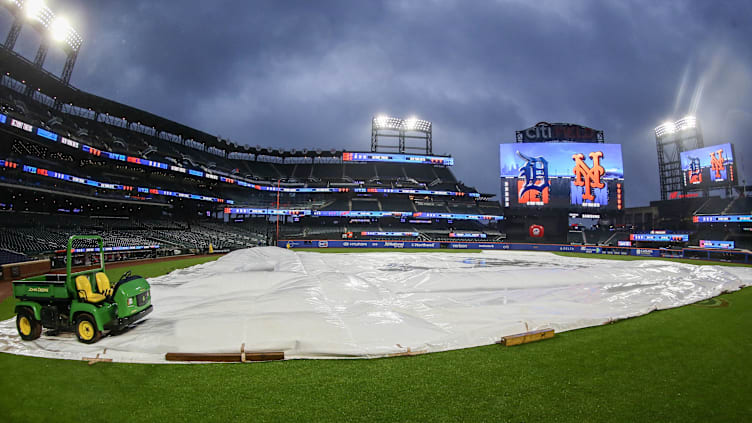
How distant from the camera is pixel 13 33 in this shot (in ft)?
91.0

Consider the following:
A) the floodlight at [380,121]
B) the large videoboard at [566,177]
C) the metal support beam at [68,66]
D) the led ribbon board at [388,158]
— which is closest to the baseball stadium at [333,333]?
the metal support beam at [68,66]

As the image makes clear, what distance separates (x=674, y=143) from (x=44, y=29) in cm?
8729

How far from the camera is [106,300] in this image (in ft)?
20.5

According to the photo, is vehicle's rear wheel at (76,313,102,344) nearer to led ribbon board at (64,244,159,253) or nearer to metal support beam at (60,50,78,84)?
led ribbon board at (64,244,159,253)

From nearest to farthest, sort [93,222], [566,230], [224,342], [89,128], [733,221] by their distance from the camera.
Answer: [224,342] → [93,222] → [89,128] → [733,221] → [566,230]

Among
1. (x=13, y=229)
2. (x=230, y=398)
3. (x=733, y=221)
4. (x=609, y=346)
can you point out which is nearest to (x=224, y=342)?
(x=230, y=398)

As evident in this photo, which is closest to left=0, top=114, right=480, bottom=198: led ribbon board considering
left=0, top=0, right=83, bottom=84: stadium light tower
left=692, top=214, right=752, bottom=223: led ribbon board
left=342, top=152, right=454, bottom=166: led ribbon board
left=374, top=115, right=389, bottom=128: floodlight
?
left=342, top=152, right=454, bottom=166: led ribbon board

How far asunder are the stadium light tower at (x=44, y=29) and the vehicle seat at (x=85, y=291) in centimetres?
3754

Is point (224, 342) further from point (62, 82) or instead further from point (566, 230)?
point (566, 230)

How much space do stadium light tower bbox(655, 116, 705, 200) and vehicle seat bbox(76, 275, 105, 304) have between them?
69.5 m

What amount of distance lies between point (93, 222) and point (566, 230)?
58.4 metres

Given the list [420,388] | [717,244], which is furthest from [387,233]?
[420,388]

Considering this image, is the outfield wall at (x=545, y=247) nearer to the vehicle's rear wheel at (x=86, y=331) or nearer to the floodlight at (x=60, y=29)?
the floodlight at (x=60, y=29)

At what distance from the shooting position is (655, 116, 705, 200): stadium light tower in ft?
167
